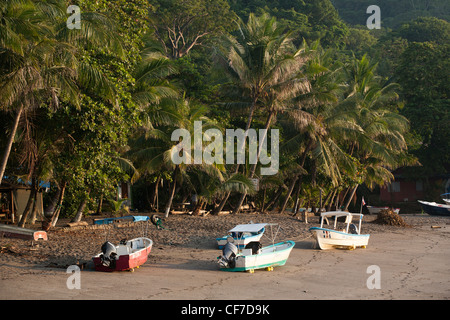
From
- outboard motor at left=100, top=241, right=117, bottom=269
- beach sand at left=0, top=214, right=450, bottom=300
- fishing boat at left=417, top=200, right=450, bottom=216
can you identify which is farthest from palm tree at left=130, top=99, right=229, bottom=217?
fishing boat at left=417, top=200, right=450, bottom=216

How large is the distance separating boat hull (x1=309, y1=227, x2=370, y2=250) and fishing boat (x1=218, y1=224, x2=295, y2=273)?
3.69 metres

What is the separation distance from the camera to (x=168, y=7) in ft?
144

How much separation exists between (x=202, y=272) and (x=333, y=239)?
22.2ft

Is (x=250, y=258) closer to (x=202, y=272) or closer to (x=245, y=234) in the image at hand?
(x=202, y=272)

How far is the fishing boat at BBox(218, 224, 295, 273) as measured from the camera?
13.4 metres

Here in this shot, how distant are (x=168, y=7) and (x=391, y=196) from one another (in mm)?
25892

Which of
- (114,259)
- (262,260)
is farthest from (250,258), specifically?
(114,259)

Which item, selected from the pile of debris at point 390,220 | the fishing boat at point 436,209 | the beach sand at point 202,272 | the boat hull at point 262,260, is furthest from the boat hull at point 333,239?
the fishing boat at point 436,209

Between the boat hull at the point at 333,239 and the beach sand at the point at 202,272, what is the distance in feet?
0.87

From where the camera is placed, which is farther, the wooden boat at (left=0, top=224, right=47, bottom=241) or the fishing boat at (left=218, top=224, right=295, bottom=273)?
the wooden boat at (left=0, top=224, right=47, bottom=241)

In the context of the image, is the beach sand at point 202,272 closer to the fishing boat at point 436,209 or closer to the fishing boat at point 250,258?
the fishing boat at point 250,258

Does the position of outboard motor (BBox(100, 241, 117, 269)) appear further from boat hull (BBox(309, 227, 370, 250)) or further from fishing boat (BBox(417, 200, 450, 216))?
fishing boat (BBox(417, 200, 450, 216))

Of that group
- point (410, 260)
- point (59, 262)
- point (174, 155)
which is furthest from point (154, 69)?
point (410, 260)

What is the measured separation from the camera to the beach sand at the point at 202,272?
35.7 feet
